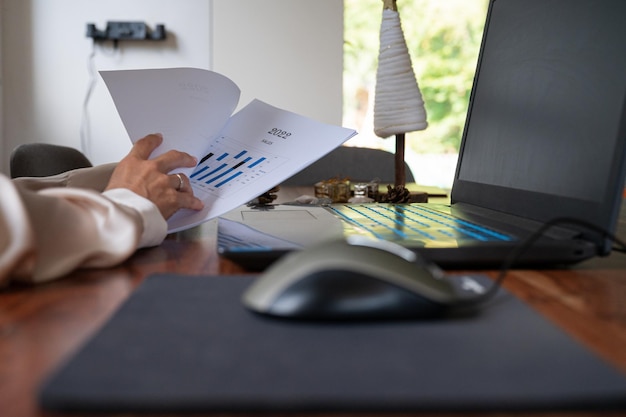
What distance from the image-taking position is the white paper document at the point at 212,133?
0.81 m

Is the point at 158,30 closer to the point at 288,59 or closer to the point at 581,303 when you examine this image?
the point at 288,59

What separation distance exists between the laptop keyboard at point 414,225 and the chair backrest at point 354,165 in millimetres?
1568

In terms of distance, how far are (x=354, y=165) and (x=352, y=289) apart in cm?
221

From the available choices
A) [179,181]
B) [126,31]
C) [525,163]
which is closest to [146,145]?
[179,181]

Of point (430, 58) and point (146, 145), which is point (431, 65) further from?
point (146, 145)

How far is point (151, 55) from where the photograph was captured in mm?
3732

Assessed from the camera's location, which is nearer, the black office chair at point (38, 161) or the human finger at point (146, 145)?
the human finger at point (146, 145)

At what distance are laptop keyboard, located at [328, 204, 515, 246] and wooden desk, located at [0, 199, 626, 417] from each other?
7cm

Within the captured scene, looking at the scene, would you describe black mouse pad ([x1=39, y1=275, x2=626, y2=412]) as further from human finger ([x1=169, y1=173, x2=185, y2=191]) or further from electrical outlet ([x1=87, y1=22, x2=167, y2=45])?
electrical outlet ([x1=87, y1=22, x2=167, y2=45])

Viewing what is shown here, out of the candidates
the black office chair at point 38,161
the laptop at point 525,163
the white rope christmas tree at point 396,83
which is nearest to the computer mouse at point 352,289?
the laptop at point 525,163

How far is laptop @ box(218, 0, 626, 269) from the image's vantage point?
57 cm

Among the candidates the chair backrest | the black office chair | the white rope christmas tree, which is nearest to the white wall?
the chair backrest

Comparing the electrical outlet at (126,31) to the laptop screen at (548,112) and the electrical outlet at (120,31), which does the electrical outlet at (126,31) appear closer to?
the electrical outlet at (120,31)

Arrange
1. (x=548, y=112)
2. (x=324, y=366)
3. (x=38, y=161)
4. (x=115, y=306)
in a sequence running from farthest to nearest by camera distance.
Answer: (x=38, y=161)
(x=548, y=112)
(x=115, y=306)
(x=324, y=366)
